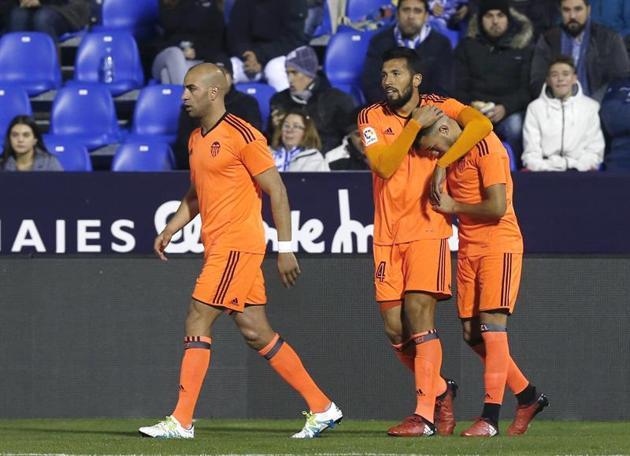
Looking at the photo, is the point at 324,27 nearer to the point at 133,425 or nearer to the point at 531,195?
the point at 531,195

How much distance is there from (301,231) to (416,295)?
239cm

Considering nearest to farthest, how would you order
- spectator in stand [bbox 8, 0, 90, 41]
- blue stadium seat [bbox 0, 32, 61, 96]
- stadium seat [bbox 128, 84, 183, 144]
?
1. stadium seat [bbox 128, 84, 183, 144]
2. blue stadium seat [bbox 0, 32, 61, 96]
3. spectator in stand [bbox 8, 0, 90, 41]

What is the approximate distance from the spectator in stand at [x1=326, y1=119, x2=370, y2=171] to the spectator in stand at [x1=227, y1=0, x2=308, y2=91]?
79.9 inches

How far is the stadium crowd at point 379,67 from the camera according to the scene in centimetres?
1199

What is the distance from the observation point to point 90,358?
10.8m

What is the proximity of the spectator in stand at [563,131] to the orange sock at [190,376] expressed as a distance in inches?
165

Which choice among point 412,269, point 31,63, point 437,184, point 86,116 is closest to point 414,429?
point 412,269

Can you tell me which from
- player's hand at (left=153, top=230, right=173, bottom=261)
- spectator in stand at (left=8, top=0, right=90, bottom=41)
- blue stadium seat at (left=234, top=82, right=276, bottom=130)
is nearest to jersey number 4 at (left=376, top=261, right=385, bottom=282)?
player's hand at (left=153, top=230, right=173, bottom=261)

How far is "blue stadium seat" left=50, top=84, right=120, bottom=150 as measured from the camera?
1402 cm

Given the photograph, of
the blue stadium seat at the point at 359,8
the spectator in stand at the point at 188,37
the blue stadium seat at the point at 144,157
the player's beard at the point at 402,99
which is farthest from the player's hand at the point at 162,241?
the blue stadium seat at the point at 359,8

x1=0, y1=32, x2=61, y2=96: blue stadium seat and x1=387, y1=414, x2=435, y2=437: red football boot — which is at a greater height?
x1=0, y1=32, x2=61, y2=96: blue stadium seat

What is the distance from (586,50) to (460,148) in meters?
4.64

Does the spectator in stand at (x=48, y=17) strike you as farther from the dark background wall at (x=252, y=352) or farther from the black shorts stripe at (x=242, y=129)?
the black shorts stripe at (x=242, y=129)

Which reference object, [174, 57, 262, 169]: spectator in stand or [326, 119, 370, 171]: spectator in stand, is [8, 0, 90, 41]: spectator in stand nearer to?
[174, 57, 262, 169]: spectator in stand
